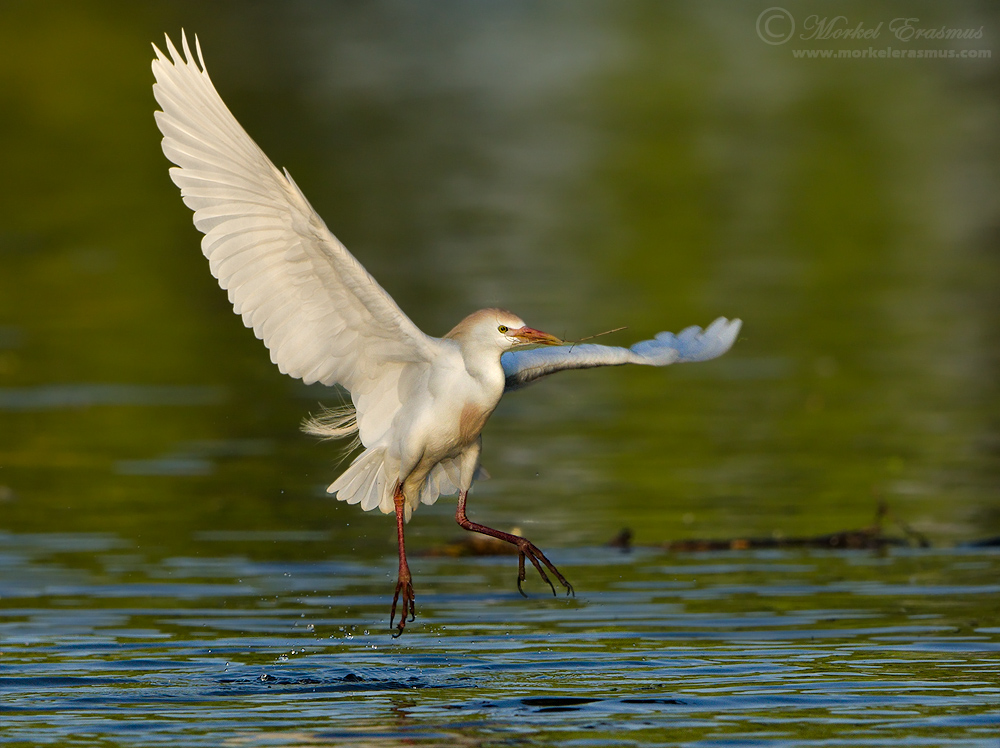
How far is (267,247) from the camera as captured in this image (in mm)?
9562

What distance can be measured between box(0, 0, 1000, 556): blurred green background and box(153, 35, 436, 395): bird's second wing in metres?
3.55

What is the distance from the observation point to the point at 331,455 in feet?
53.9

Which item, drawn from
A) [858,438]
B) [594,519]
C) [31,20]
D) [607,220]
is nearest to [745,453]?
[858,438]

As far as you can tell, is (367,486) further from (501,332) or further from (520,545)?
(501,332)

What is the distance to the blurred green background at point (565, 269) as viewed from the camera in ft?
48.6

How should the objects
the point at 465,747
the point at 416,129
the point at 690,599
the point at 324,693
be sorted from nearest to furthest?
the point at 465,747 → the point at 324,693 → the point at 690,599 → the point at 416,129

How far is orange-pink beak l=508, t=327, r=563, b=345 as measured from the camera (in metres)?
9.50

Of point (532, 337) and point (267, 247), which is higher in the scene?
point (267, 247)

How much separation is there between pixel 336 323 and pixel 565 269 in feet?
Result: 58.1

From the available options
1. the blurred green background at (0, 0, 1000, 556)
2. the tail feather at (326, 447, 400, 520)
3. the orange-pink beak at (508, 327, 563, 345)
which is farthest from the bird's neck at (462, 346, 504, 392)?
the blurred green background at (0, 0, 1000, 556)

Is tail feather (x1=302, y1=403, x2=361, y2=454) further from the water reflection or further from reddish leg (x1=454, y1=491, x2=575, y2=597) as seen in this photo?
the water reflection

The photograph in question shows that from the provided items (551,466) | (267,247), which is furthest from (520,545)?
(551,466)

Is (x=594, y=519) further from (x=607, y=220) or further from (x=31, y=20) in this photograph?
(x=31, y=20)

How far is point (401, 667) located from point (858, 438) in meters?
7.40
